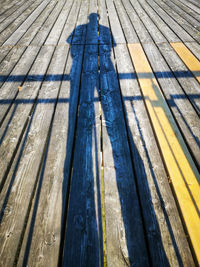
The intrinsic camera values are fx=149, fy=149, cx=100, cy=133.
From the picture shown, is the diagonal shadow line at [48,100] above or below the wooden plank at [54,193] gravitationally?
above

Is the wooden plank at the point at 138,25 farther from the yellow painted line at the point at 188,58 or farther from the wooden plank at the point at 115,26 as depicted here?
the yellow painted line at the point at 188,58

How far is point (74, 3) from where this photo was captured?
3875 mm

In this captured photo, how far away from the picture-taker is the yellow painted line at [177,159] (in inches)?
38.1

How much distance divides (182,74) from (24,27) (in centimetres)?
306

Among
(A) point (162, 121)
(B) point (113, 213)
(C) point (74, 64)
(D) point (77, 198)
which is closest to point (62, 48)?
(C) point (74, 64)

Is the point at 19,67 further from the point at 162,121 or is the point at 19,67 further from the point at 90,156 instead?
the point at 162,121

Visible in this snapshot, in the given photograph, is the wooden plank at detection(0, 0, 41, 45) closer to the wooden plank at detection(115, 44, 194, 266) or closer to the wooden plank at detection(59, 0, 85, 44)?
the wooden plank at detection(59, 0, 85, 44)

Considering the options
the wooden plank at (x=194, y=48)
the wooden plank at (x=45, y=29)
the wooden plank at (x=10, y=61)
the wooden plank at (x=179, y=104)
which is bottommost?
the wooden plank at (x=179, y=104)

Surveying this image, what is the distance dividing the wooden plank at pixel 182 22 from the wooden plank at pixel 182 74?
2.32 ft

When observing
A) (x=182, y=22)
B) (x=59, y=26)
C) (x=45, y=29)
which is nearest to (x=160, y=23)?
(x=182, y=22)

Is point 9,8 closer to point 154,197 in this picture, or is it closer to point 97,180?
point 97,180

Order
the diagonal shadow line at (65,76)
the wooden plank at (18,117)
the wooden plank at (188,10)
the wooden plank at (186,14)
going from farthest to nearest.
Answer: the wooden plank at (188,10)
the wooden plank at (186,14)
the diagonal shadow line at (65,76)
the wooden plank at (18,117)

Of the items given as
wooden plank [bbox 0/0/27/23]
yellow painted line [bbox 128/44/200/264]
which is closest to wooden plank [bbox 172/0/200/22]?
yellow painted line [bbox 128/44/200/264]

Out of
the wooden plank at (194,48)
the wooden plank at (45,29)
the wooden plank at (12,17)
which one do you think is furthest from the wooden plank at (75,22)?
the wooden plank at (194,48)
